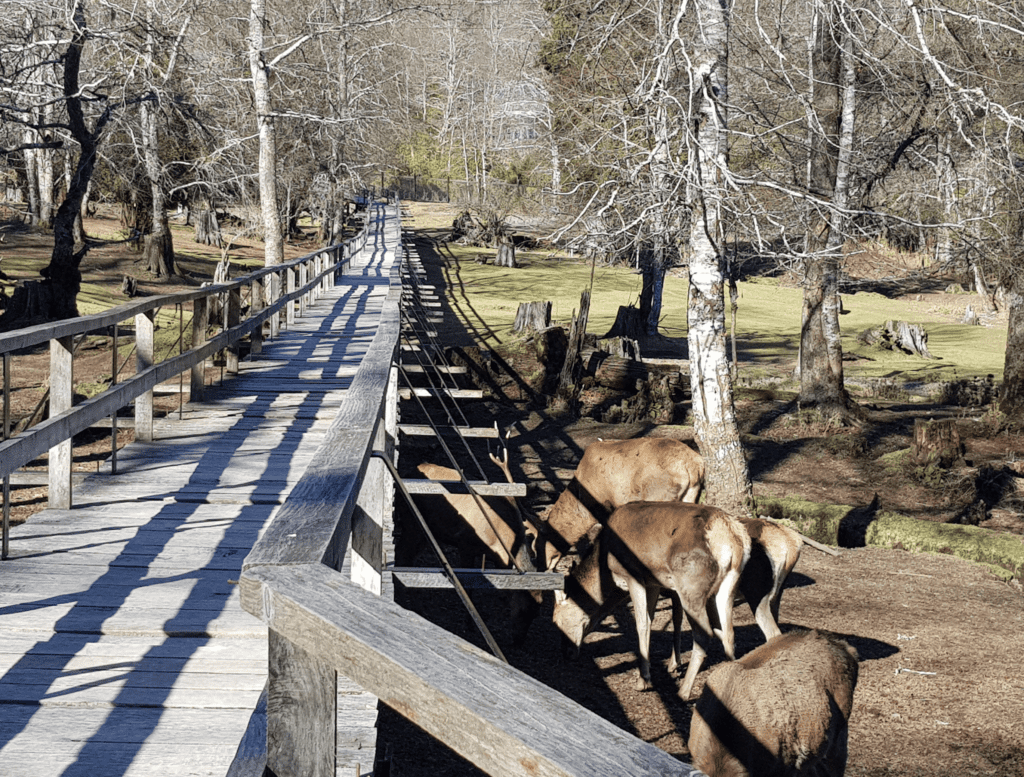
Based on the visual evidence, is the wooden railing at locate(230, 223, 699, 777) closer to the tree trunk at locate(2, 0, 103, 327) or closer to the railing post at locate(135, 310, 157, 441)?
the railing post at locate(135, 310, 157, 441)

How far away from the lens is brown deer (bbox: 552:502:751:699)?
26.3 feet

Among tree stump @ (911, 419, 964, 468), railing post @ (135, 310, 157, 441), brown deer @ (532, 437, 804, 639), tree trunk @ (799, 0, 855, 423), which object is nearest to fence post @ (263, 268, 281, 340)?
brown deer @ (532, 437, 804, 639)

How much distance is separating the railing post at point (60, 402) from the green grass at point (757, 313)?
1535 centimetres

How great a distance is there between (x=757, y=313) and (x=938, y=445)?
963 inches

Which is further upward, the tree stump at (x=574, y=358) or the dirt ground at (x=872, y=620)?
the tree stump at (x=574, y=358)

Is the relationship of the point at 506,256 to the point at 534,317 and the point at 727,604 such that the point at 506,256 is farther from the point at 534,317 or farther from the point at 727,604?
the point at 727,604

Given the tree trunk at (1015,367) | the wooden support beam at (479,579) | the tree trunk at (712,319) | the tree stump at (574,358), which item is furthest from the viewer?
the tree stump at (574,358)

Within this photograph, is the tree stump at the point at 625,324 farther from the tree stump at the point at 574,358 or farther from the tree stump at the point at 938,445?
the tree stump at the point at 938,445

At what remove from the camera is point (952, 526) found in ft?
38.7

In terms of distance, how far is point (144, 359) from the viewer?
792 centimetres

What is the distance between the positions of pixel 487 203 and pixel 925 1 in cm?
4880

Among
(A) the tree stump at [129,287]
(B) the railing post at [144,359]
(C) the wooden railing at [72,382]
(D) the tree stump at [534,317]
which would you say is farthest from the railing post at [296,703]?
(A) the tree stump at [129,287]

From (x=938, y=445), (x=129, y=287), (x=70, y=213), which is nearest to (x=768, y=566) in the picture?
(x=938, y=445)

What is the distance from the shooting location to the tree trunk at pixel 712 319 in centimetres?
1200
